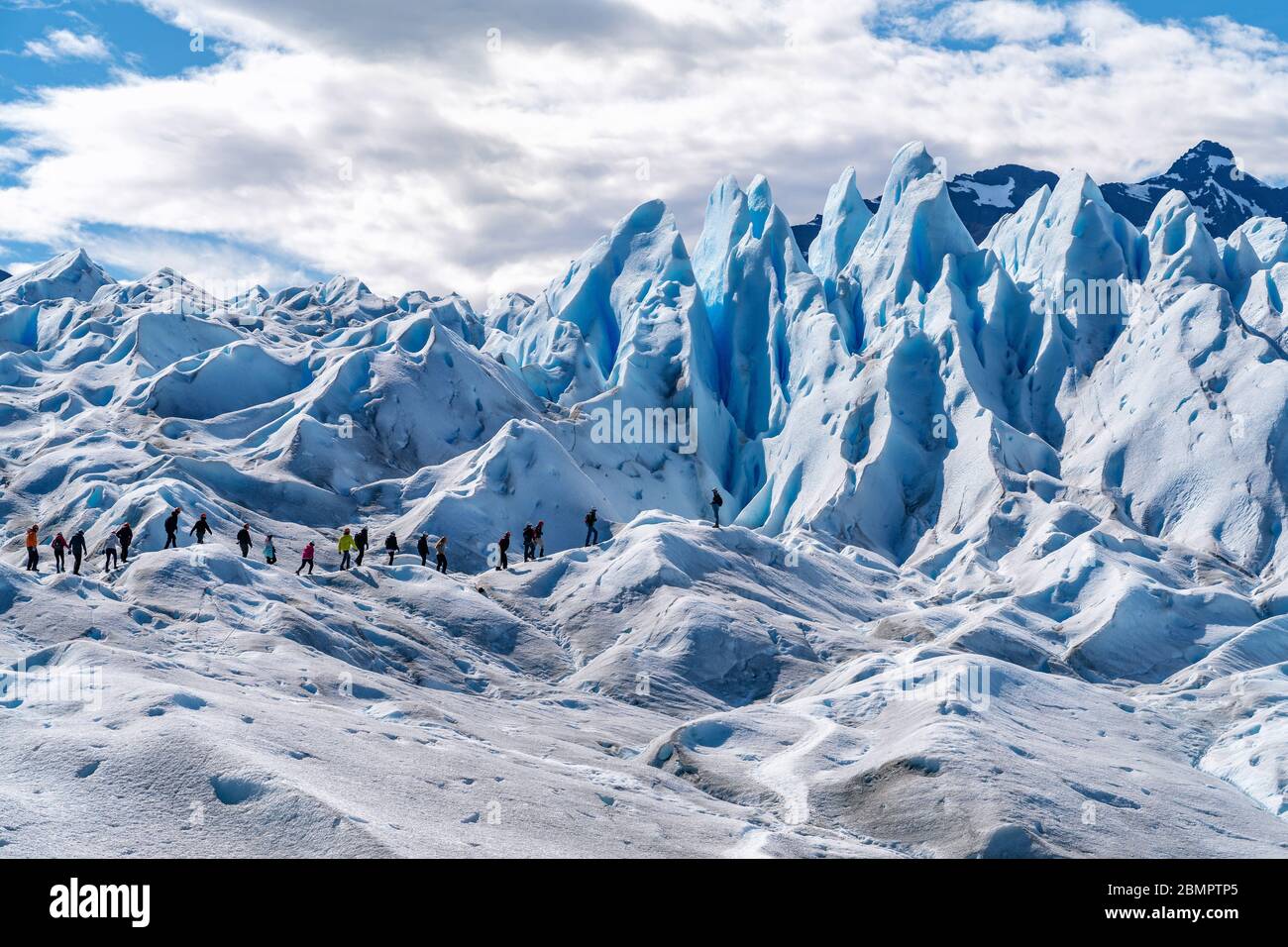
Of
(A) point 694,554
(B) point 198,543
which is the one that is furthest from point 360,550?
(A) point 694,554

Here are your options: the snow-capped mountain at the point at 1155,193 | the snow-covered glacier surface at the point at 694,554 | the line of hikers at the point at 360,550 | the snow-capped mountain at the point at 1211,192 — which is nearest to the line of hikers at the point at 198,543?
the line of hikers at the point at 360,550

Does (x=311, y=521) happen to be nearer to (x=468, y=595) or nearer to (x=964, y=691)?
(x=468, y=595)

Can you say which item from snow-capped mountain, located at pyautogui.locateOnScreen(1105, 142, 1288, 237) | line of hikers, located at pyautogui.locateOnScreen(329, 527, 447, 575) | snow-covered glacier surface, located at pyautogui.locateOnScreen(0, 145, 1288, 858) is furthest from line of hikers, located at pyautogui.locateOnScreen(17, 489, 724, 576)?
snow-capped mountain, located at pyautogui.locateOnScreen(1105, 142, 1288, 237)

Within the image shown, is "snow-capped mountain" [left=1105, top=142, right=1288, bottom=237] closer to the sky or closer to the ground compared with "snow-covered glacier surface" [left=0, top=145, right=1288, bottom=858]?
closer to the sky

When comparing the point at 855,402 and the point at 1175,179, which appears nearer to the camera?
the point at 855,402

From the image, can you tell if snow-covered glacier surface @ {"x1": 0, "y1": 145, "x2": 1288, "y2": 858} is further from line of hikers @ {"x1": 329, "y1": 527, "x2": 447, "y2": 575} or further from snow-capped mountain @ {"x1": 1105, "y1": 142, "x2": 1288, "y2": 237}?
snow-capped mountain @ {"x1": 1105, "y1": 142, "x2": 1288, "y2": 237}

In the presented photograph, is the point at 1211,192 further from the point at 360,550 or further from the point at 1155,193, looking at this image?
the point at 360,550
